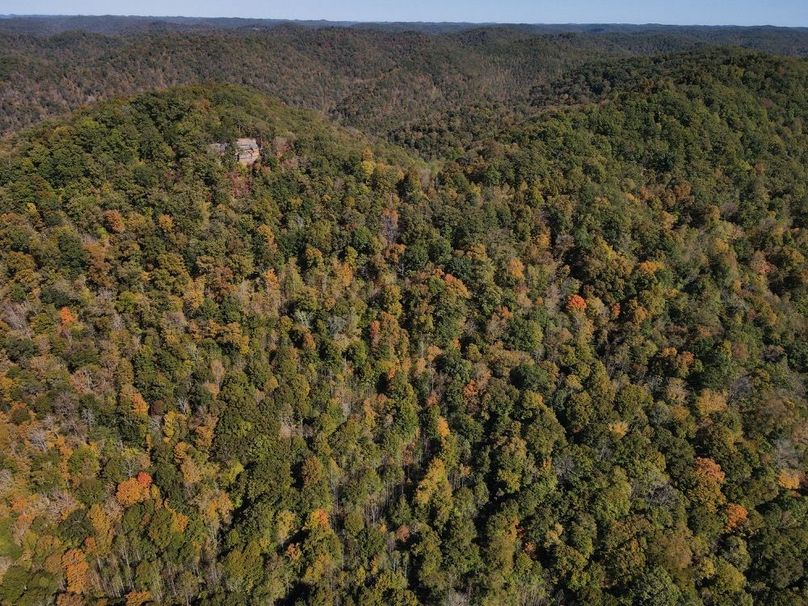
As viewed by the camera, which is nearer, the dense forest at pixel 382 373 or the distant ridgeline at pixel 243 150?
the dense forest at pixel 382 373

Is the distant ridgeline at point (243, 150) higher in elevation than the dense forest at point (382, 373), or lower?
higher

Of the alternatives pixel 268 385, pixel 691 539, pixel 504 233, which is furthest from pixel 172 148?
pixel 691 539

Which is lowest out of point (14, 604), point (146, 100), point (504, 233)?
point (14, 604)

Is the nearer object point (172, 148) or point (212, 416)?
point (212, 416)

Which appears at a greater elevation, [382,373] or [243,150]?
[243,150]

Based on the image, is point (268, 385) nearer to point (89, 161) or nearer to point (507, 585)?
point (507, 585)

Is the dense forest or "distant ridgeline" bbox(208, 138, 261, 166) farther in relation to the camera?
"distant ridgeline" bbox(208, 138, 261, 166)

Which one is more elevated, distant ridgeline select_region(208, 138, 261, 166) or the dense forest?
distant ridgeline select_region(208, 138, 261, 166)

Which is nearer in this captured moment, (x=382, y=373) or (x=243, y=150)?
(x=382, y=373)
